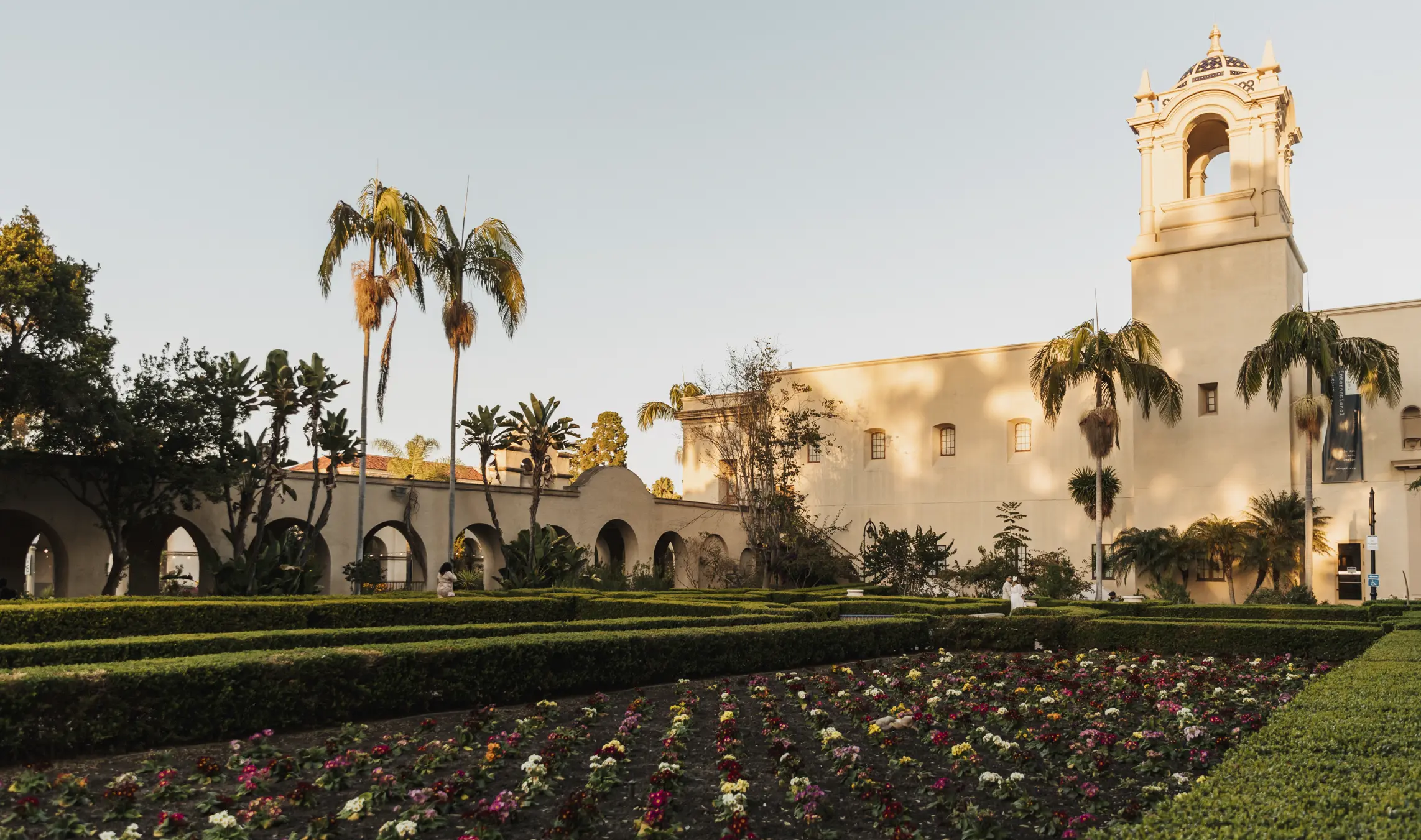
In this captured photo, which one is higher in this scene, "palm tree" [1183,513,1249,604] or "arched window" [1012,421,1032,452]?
"arched window" [1012,421,1032,452]

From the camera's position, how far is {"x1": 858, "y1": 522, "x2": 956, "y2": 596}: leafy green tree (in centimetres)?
2781

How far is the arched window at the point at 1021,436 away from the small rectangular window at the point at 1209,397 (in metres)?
4.53

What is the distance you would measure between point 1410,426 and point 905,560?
1265cm

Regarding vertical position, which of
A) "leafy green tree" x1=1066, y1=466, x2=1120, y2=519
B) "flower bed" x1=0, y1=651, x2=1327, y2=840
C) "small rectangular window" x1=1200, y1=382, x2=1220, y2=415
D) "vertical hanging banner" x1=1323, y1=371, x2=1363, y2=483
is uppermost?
"small rectangular window" x1=1200, y1=382, x2=1220, y2=415

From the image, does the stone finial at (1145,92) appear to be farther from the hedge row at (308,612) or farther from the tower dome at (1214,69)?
the hedge row at (308,612)

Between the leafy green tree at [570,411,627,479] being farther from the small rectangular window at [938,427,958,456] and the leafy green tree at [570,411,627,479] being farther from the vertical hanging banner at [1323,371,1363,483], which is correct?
the vertical hanging banner at [1323,371,1363,483]

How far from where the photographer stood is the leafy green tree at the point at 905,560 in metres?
27.8

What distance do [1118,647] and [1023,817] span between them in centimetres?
899

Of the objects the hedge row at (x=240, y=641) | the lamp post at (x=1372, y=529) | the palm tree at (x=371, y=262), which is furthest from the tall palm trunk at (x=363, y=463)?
the lamp post at (x=1372, y=529)

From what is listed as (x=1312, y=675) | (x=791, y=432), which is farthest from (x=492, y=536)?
(x=1312, y=675)

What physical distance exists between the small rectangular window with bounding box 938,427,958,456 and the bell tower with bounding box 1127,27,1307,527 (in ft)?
17.5

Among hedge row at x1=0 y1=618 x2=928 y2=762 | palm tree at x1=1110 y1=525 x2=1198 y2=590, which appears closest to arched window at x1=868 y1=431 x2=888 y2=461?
palm tree at x1=1110 y1=525 x2=1198 y2=590

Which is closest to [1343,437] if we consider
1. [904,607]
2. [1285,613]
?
[1285,613]

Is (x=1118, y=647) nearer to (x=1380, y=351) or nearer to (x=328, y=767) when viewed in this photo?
(x=328, y=767)
